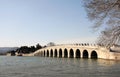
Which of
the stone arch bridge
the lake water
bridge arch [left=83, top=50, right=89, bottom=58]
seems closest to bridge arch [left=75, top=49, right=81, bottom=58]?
the stone arch bridge

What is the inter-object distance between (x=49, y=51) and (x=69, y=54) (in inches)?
1186

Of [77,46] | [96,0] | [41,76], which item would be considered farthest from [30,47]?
[96,0]

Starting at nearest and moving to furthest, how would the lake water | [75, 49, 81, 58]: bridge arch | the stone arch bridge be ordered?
the lake water → the stone arch bridge → [75, 49, 81, 58]: bridge arch

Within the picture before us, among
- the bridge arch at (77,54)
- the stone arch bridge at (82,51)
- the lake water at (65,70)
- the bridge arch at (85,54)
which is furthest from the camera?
the bridge arch at (77,54)

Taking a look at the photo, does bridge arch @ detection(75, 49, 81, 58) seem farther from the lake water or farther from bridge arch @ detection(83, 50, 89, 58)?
the lake water

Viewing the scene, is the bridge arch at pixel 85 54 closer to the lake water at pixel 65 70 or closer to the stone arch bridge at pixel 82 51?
the stone arch bridge at pixel 82 51

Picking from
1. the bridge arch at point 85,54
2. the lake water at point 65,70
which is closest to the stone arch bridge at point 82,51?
the bridge arch at point 85,54

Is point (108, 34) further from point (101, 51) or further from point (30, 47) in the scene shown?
point (30, 47)

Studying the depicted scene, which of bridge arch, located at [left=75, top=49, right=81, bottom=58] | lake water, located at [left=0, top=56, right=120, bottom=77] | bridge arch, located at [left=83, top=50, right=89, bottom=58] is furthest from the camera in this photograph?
bridge arch, located at [left=75, top=49, right=81, bottom=58]

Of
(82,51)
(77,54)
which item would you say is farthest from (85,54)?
(77,54)

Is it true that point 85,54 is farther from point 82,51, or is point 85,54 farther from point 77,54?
point 77,54

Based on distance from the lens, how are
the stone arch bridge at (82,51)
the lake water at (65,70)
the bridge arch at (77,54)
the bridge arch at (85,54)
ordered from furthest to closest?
the bridge arch at (77,54), the bridge arch at (85,54), the stone arch bridge at (82,51), the lake water at (65,70)

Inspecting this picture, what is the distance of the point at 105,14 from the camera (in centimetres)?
1684

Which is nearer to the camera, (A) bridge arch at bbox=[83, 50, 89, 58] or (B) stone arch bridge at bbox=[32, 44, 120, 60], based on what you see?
(B) stone arch bridge at bbox=[32, 44, 120, 60]
